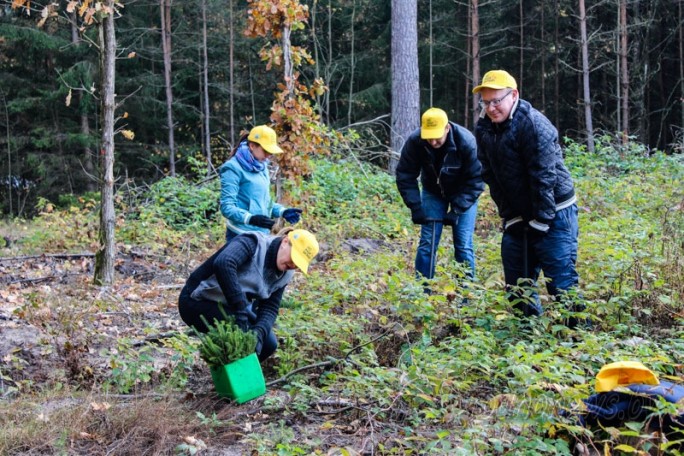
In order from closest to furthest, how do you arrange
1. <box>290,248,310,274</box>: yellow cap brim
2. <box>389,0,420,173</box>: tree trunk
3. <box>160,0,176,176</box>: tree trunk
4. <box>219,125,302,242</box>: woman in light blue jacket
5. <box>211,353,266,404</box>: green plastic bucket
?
<box>211,353,266,404</box>: green plastic bucket, <box>290,248,310,274</box>: yellow cap brim, <box>219,125,302,242</box>: woman in light blue jacket, <box>389,0,420,173</box>: tree trunk, <box>160,0,176,176</box>: tree trunk

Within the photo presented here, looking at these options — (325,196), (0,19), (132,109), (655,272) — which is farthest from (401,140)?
(0,19)

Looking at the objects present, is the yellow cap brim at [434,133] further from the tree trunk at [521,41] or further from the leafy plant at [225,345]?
the tree trunk at [521,41]

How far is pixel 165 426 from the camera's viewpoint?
362cm

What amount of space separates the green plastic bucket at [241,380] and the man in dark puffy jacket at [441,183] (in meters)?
1.99

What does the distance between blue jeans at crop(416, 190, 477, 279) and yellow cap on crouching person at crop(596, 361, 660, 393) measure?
263 cm

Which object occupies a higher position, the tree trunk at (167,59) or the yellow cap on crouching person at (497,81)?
the tree trunk at (167,59)

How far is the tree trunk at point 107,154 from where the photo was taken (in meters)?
6.72

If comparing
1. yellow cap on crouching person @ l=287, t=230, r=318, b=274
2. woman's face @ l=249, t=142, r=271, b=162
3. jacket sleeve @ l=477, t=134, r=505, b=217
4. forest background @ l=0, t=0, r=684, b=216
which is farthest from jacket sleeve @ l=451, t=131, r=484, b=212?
forest background @ l=0, t=0, r=684, b=216

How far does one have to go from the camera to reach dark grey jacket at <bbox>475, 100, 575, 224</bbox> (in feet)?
14.5

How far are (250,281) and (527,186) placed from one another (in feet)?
6.55

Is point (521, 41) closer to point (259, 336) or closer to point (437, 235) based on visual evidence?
point (437, 235)

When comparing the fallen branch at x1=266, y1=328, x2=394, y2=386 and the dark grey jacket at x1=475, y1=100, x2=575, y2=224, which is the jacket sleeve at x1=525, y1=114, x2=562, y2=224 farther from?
the fallen branch at x1=266, y1=328, x2=394, y2=386

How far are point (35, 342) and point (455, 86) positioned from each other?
75.5ft

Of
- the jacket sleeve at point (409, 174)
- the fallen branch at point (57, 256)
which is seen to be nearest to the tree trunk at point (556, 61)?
the fallen branch at point (57, 256)
